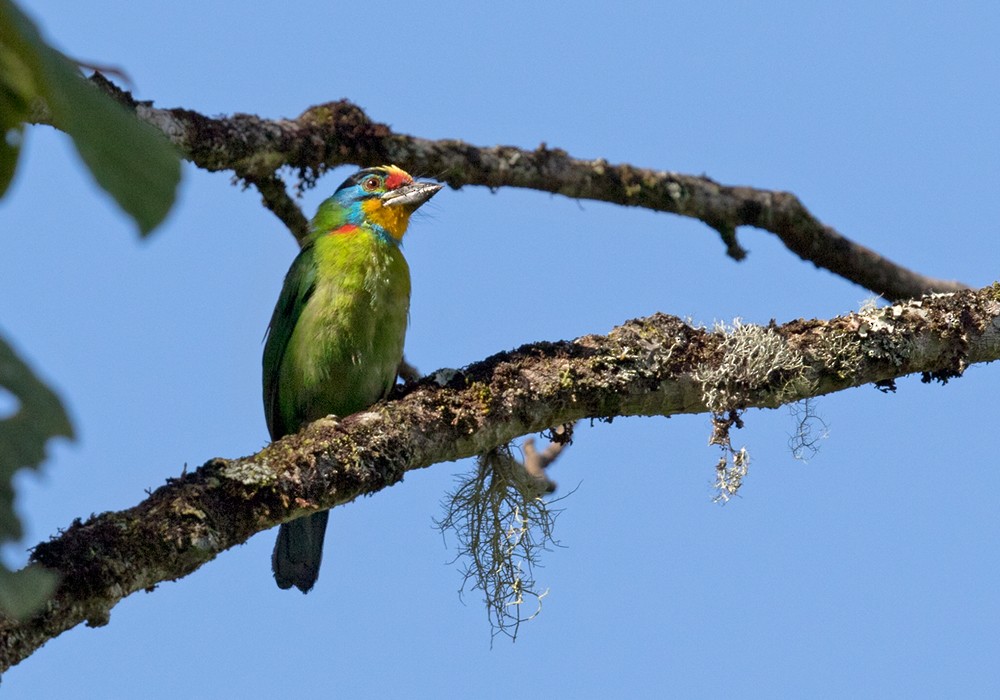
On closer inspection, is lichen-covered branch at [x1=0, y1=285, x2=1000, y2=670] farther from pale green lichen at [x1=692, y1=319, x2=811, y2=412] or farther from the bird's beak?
the bird's beak

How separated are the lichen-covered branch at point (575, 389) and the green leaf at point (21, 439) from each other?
6.12 feet

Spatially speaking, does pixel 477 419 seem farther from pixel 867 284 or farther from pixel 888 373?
pixel 867 284

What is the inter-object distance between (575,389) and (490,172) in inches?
70.6

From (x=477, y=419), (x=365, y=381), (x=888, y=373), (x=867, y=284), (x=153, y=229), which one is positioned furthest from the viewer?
(x=867, y=284)

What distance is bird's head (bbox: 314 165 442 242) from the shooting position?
5109 millimetres

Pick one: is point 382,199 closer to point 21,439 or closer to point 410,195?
point 410,195

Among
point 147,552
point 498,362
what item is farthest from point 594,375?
point 147,552

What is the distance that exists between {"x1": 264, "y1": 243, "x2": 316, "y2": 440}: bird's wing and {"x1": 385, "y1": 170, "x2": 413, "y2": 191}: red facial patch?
47 cm

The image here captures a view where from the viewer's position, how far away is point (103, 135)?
82 cm

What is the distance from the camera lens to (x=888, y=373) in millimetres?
3596

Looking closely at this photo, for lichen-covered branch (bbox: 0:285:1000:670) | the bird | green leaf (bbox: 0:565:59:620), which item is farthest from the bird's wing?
green leaf (bbox: 0:565:59:620)

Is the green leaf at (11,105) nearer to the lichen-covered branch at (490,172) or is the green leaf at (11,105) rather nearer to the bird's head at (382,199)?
the lichen-covered branch at (490,172)

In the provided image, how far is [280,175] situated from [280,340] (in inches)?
27.3

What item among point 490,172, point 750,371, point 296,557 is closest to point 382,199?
point 490,172
